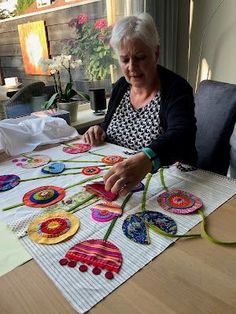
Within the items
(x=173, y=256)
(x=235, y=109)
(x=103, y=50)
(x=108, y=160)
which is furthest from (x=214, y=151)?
(x=103, y=50)

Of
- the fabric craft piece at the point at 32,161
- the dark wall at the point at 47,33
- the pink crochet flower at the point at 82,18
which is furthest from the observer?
the pink crochet flower at the point at 82,18

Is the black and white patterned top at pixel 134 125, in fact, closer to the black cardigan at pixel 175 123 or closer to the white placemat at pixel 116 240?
the black cardigan at pixel 175 123

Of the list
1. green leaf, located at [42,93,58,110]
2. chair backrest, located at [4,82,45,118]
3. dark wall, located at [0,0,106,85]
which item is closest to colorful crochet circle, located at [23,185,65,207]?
green leaf, located at [42,93,58,110]

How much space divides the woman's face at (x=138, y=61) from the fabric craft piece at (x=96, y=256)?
794mm

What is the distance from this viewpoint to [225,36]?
2186 mm

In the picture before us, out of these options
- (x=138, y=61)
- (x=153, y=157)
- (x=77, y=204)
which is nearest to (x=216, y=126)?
(x=138, y=61)

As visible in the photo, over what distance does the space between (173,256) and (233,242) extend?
5.3 inches

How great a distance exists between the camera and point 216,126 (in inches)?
50.2

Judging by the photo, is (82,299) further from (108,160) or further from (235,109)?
(235,109)

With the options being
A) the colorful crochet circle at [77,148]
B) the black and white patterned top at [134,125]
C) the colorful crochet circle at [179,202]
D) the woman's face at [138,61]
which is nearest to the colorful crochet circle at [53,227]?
the colorful crochet circle at [179,202]

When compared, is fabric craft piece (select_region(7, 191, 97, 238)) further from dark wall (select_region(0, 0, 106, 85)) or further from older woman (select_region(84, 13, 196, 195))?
dark wall (select_region(0, 0, 106, 85))

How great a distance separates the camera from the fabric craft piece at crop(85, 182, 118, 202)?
31.1 inches

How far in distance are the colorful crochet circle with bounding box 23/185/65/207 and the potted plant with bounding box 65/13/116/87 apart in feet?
4.58

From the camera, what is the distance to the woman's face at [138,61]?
1.14 meters
